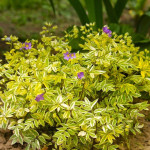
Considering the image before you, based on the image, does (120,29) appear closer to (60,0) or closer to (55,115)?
(55,115)

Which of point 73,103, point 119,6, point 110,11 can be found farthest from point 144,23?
point 73,103

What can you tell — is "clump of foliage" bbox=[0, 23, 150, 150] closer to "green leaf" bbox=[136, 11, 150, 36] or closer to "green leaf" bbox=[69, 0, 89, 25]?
"green leaf" bbox=[69, 0, 89, 25]

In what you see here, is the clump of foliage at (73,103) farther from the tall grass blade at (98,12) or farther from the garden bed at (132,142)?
the tall grass blade at (98,12)

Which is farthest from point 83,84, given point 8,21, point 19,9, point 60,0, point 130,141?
point 60,0

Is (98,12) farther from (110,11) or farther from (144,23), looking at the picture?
(144,23)

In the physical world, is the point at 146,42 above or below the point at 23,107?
above

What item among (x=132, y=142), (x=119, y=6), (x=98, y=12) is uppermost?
(x=119, y=6)

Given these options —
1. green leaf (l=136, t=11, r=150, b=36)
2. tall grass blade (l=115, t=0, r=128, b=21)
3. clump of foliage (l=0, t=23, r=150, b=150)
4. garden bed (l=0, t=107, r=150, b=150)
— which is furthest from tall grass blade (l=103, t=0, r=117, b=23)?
garden bed (l=0, t=107, r=150, b=150)

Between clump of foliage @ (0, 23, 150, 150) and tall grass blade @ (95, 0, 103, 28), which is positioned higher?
tall grass blade @ (95, 0, 103, 28)

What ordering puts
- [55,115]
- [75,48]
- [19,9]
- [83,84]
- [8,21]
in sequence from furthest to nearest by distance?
[19,9]
[8,21]
[75,48]
[83,84]
[55,115]

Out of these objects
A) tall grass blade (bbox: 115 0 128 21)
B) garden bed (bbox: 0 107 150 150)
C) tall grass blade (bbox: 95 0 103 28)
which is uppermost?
tall grass blade (bbox: 115 0 128 21)

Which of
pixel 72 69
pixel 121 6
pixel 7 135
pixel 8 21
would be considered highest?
pixel 8 21
